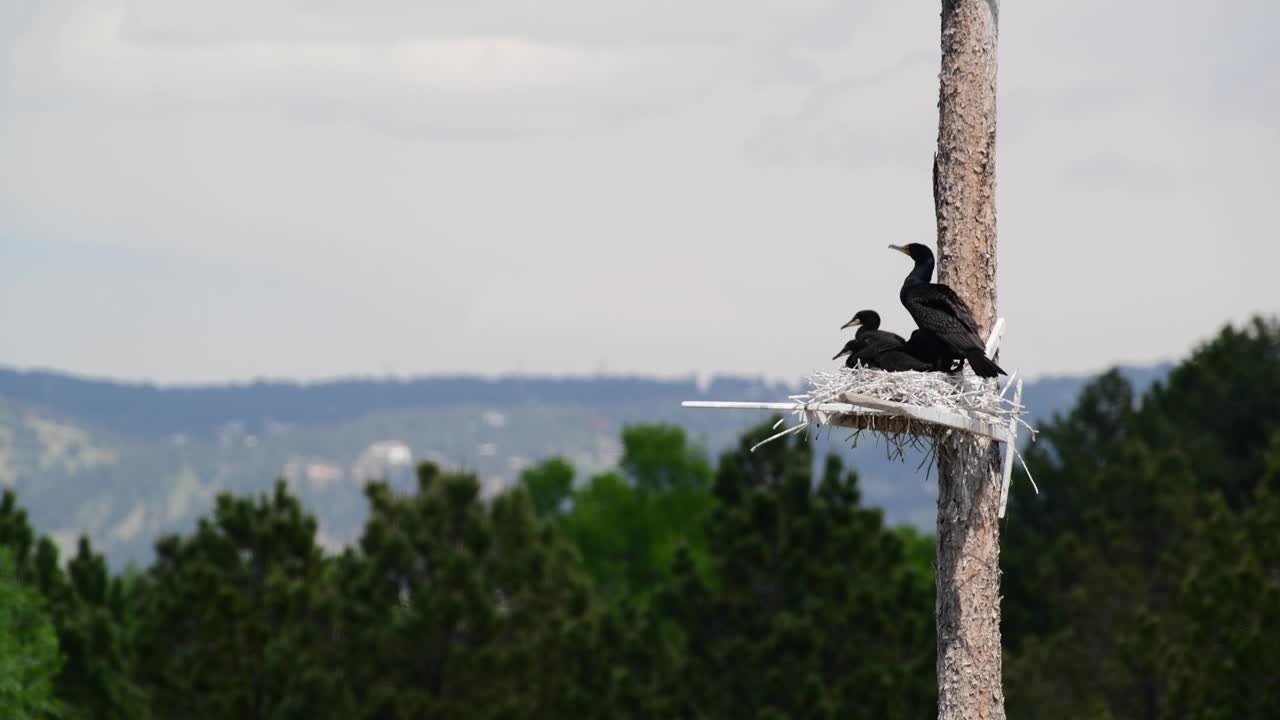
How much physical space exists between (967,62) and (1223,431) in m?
45.0

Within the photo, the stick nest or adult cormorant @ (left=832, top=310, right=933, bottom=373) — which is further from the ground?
adult cormorant @ (left=832, top=310, right=933, bottom=373)

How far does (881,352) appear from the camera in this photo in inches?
576

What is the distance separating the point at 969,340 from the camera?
13961 mm

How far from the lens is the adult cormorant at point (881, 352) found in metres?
14.4

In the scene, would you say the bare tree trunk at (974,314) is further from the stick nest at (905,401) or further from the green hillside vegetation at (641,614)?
the green hillside vegetation at (641,614)

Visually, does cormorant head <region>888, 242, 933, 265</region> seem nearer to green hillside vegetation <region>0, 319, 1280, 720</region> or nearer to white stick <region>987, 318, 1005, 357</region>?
white stick <region>987, 318, 1005, 357</region>

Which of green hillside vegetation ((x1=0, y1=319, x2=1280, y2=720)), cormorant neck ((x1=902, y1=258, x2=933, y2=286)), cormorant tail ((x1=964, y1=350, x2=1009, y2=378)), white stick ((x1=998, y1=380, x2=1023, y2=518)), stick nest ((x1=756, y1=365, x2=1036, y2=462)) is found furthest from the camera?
green hillside vegetation ((x1=0, y1=319, x2=1280, y2=720))

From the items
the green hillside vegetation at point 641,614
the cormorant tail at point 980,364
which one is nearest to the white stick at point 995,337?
the cormorant tail at point 980,364

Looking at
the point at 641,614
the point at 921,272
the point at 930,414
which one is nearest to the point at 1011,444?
the point at 930,414

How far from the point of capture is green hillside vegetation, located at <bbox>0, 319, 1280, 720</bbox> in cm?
3950

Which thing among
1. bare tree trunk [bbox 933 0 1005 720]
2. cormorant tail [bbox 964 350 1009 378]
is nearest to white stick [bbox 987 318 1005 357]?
bare tree trunk [bbox 933 0 1005 720]

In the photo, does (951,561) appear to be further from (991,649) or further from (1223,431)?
(1223,431)

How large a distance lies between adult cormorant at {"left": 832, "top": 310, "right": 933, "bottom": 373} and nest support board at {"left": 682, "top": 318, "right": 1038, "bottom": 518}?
264 millimetres

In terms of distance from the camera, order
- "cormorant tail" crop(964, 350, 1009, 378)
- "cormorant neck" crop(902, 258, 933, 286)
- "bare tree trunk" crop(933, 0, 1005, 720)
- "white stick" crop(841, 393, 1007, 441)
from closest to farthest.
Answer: "white stick" crop(841, 393, 1007, 441) → "cormorant tail" crop(964, 350, 1009, 378) → "cormorant neck" crop(902, 258, 933, 286) → "bare tree trunk" crop(933, 0, 1005, 720)
